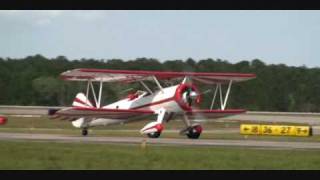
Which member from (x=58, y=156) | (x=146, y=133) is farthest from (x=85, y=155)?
(x=146, y=133)

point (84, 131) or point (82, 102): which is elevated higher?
point (82, 102)

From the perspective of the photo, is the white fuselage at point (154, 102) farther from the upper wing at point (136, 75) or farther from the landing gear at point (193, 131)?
the landing gear at point (193, 131)

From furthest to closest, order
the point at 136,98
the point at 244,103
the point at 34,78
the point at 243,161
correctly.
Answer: the point at 34,78, the point at 244,103, the point at 136,98, the point at 243,161

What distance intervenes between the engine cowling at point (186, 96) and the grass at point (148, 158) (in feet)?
46.0

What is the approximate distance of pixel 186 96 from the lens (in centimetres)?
4019

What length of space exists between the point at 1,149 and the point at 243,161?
894cm

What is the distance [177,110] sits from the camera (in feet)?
133

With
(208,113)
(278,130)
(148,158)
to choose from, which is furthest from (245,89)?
(148,158)

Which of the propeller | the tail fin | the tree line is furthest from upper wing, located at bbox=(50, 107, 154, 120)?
the tree line

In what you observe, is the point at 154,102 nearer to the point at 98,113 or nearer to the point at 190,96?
the point at 190,96

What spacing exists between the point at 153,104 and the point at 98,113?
334cm

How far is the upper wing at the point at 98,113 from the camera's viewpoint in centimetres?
4047

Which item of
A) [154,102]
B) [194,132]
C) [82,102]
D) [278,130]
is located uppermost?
[154,102]

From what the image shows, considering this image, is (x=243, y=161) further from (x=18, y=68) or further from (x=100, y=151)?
(x=18, y=68)
